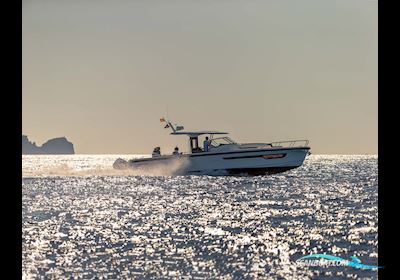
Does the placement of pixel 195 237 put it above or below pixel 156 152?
below

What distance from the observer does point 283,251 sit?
21.0 meters

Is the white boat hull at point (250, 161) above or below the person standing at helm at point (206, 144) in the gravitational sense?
below

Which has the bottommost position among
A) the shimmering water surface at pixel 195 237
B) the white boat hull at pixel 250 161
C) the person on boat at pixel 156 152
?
the shimmering water surface at pixel 195 237

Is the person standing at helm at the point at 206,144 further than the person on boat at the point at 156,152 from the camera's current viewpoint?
No

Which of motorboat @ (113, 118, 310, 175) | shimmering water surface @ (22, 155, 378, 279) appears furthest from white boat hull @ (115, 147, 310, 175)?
shimmering water surface @ (22, 155, 378, 279)

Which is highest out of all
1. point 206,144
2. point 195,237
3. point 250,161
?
point 206,144

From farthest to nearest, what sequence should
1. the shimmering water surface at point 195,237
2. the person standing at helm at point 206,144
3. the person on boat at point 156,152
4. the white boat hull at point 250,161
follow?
the person on boat at point 156,152
the person standing at helm at point 206,144
the white boat hull at point 250,161
the shimmering water surface at point 195,237

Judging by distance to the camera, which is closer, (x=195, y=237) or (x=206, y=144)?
(x=195, y=237)

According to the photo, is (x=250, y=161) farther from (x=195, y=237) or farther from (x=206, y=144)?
(x=195, y=237)

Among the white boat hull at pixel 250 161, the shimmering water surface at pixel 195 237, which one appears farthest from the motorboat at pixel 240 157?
the shimmering water surface at pixel 195 237

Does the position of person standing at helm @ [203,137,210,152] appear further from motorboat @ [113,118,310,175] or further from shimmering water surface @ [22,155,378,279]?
shimmering water surface @ [22,155,378,279]

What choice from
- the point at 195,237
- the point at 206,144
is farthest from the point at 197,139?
the point at 195,237

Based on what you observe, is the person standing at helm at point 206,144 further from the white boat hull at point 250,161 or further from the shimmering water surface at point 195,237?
the shimmering water surface at point 195,237
